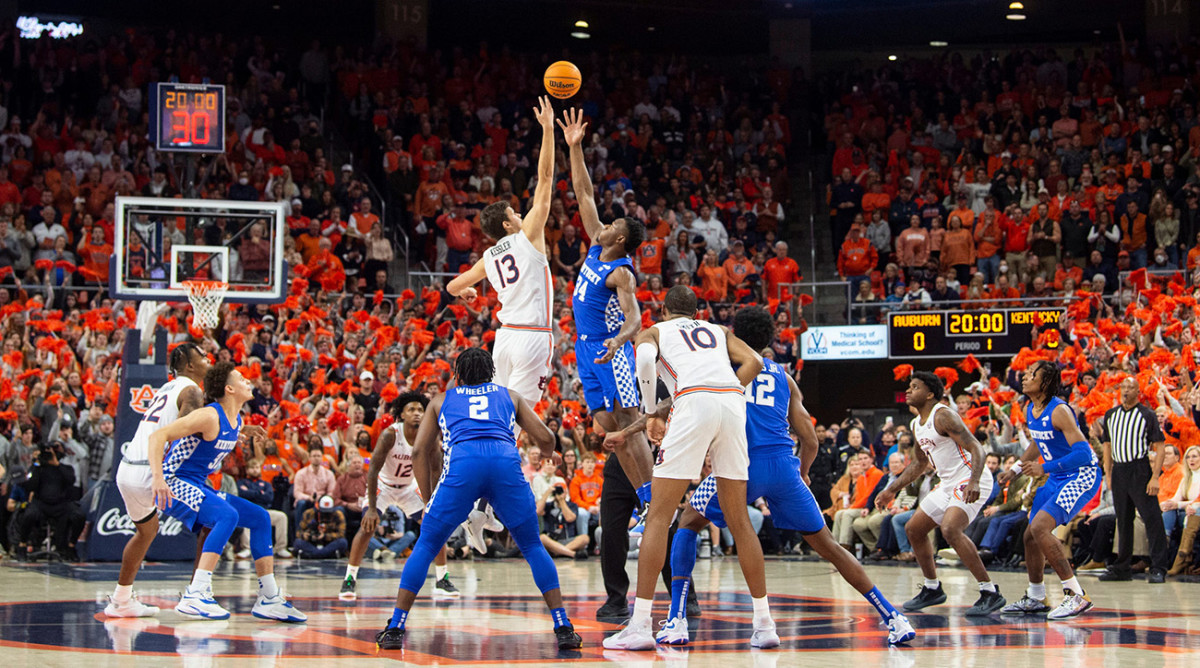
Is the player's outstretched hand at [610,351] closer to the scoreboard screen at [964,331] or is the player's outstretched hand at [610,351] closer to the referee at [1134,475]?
the referee at [1134,475]

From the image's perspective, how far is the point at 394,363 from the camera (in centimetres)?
1770

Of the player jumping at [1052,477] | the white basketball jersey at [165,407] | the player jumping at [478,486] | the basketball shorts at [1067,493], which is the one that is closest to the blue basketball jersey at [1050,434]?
the player jumping at [1052,477]

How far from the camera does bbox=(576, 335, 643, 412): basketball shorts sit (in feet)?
30.9

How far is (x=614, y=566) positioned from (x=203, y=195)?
1382cm

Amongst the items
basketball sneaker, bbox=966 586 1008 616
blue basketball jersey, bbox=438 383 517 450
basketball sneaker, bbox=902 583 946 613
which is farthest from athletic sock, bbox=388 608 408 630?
basketball sneaker, bbox=966 586 1008 616

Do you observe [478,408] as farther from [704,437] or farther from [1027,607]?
[1027,607]

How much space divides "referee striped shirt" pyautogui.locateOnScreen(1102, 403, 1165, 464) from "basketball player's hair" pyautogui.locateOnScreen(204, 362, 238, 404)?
8.78 m

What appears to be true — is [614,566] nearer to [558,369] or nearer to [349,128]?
[558,369]

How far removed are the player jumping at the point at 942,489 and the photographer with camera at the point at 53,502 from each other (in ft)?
30.8

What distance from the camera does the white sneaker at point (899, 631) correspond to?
7695mm

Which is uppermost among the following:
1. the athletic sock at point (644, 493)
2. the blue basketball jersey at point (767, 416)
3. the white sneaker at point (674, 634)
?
the blue basketball jersey at point (767, 416)

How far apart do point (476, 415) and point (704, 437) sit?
51.9 inches

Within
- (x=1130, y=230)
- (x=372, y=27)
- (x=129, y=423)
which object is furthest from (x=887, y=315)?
(x=372, y=27)

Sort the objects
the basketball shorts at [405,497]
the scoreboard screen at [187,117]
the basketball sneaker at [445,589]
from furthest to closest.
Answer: the scoreboard screen at [187,117], the basketball shorts at [405,497], the basketball sneaker at [445,589]
